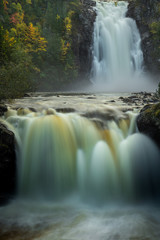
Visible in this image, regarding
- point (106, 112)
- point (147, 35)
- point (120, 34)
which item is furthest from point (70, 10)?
point (106, 112)

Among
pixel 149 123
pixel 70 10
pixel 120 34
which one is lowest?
pixel 149 123

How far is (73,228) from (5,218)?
1.44 m

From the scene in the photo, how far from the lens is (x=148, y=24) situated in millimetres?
32750

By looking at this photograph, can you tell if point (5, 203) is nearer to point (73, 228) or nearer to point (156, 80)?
point (73, 228)

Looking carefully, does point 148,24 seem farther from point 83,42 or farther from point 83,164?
point 83,164

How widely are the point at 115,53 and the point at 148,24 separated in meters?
8.32

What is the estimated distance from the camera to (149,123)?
18.6 feet

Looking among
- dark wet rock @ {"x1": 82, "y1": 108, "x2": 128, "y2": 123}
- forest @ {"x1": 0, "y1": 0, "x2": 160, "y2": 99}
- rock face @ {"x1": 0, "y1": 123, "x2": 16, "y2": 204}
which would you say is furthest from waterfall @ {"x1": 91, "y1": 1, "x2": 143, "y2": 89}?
rock face @ {"x1": 0, "y1": 123, "x2": 16, "y2": 204}

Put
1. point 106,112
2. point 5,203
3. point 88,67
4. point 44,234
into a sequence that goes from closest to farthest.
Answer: point 44,234
point 5,203
point 106,112
point 88,67

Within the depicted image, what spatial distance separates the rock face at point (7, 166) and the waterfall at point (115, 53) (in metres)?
25.9

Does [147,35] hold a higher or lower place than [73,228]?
higher

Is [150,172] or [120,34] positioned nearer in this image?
[150,172]

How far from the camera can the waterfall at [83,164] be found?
521cm

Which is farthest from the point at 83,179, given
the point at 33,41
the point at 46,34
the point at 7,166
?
the point at 46,34
